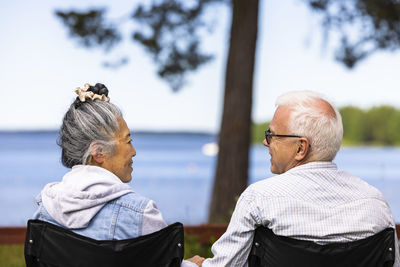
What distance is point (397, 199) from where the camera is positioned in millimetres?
17578

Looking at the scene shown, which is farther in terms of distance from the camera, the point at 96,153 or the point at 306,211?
the point at 96,153

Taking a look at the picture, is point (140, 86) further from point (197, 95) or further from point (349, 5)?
point (349, 5)

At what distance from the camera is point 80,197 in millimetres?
1910

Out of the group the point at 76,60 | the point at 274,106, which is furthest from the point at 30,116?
the point at 274,106

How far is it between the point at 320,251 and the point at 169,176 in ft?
88.4

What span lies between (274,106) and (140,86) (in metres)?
35.7

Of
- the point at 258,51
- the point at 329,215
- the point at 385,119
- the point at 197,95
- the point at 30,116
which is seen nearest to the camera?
the point at 329,215

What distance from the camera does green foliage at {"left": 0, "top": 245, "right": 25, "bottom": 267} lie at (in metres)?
4.30

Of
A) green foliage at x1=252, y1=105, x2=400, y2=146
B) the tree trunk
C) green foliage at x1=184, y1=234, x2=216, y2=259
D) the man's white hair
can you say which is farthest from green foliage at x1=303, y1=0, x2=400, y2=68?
green foliage at x1=252, y1=105, x2=400, y2=146

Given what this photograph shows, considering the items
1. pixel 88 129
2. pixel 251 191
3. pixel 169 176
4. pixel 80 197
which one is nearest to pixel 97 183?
pixel 80 197

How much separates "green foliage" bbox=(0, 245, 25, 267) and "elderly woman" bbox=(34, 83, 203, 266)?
2.48 metres

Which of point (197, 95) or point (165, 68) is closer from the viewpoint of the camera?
point (165, 68)

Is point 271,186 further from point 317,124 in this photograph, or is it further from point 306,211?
point 317,124

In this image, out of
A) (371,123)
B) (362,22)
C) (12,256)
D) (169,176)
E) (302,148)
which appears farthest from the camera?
(371,123)
